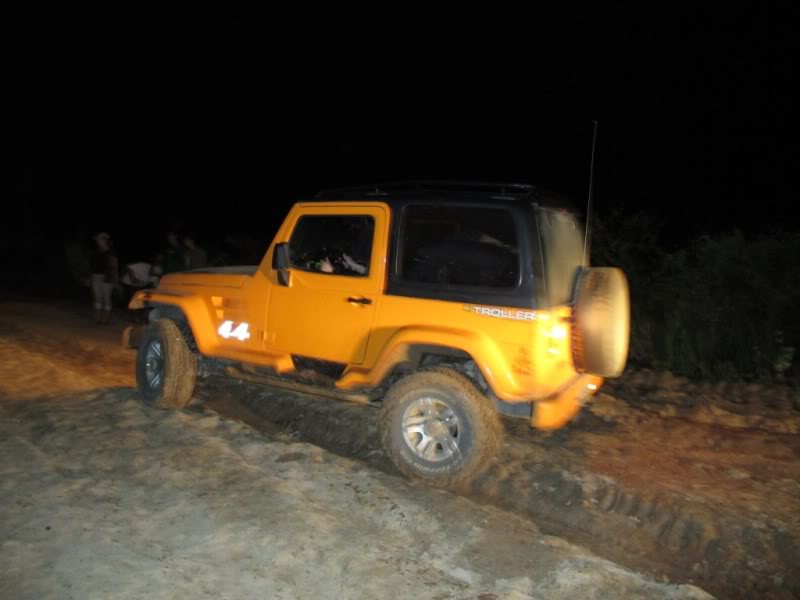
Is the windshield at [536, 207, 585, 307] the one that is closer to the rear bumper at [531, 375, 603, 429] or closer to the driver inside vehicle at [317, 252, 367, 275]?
the rear bumper at [531, 375, 603, 429]

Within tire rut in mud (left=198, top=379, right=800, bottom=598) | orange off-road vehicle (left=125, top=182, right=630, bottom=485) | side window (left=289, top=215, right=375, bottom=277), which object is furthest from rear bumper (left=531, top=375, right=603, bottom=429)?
side window (left=289, top=215, right=375, bottom=277)

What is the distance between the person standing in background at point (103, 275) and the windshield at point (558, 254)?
8.77 metres

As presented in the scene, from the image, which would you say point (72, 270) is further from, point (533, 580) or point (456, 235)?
point (533, 580)

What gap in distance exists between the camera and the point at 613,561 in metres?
3.97

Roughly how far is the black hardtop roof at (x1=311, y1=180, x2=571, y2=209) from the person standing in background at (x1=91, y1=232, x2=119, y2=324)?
23.8 feet

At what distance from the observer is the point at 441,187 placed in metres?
5.15

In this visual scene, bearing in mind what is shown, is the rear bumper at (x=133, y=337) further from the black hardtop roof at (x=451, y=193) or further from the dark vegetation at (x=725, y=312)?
the dark vegetation at (x=725, y=312)

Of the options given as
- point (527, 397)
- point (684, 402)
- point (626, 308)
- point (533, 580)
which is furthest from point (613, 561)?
point (684, 402)

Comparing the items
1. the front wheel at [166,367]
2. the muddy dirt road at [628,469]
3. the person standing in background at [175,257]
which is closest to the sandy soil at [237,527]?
the muddy dirt road at [628,469]

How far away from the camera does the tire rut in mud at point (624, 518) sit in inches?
154

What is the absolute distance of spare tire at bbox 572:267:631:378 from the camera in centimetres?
456

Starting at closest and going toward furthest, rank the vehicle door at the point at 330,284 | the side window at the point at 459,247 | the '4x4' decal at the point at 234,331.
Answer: the side window at the point at 459,247
the vehicle door at the point at 330,284
the '4x4' decal at the point at 234,331

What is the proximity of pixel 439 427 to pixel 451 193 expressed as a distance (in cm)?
165

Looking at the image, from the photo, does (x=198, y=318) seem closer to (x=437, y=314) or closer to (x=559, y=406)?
(x=437, y=314)
